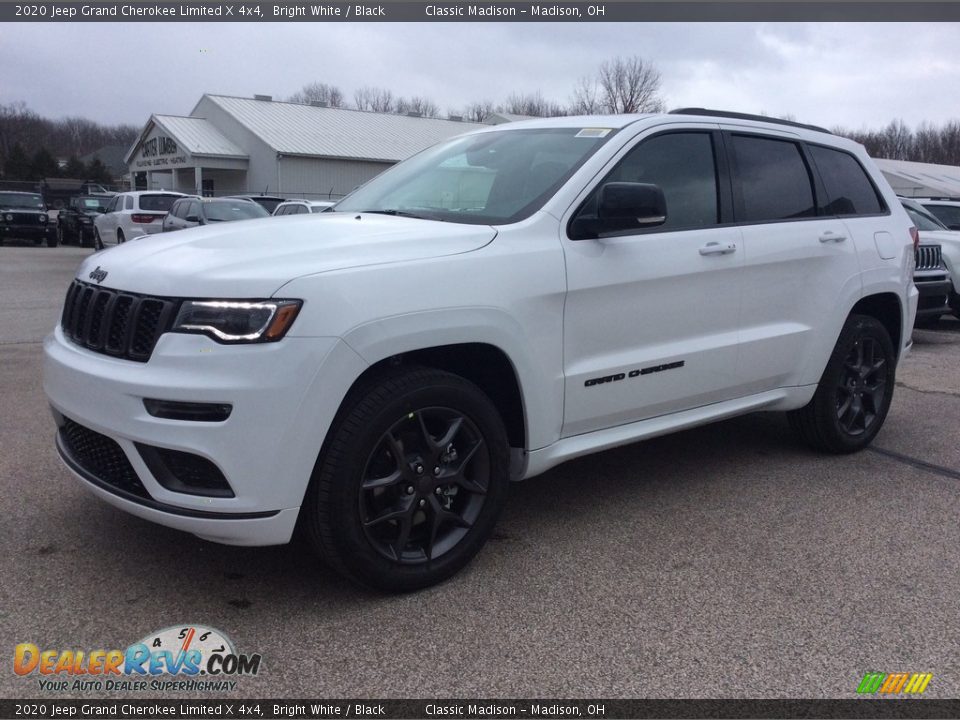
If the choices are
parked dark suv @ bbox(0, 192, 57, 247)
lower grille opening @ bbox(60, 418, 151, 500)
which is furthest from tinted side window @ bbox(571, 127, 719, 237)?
parked dark suv @ bbox(0, 192, 57, 247)

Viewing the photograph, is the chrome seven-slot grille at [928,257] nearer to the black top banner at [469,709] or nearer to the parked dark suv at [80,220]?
the black top banner at [469,709]

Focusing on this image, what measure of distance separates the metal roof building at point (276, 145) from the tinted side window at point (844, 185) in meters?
32.2

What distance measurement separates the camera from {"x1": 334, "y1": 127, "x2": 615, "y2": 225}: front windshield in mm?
3684

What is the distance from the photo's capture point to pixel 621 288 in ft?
12.0

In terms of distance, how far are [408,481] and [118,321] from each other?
3.87 ft

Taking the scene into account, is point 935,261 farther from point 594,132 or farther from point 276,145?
point 276,145

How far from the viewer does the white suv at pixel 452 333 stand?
2785 mm

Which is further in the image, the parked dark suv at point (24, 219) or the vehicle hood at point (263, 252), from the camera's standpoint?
the parked dark suv at point (24, 219)

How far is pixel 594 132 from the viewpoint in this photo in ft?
13.1

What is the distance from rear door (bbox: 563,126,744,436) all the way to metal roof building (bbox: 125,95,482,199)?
32909 mm

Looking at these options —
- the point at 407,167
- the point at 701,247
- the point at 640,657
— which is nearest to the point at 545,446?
the point at 640,657

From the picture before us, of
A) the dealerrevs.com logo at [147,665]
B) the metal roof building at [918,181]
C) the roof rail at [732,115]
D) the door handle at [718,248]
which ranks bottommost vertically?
the dealerrevs.com logo at [147,665]

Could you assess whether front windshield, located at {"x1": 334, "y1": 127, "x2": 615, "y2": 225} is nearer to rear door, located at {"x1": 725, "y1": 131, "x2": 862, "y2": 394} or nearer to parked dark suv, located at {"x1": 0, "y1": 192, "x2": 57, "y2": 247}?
rear door, located at {"x1": 725, "y1": 131, "x2": 862, "y2": 394}

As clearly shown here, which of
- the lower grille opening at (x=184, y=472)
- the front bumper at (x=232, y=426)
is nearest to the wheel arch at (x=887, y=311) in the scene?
the front bumper at (x=232, y=426)
